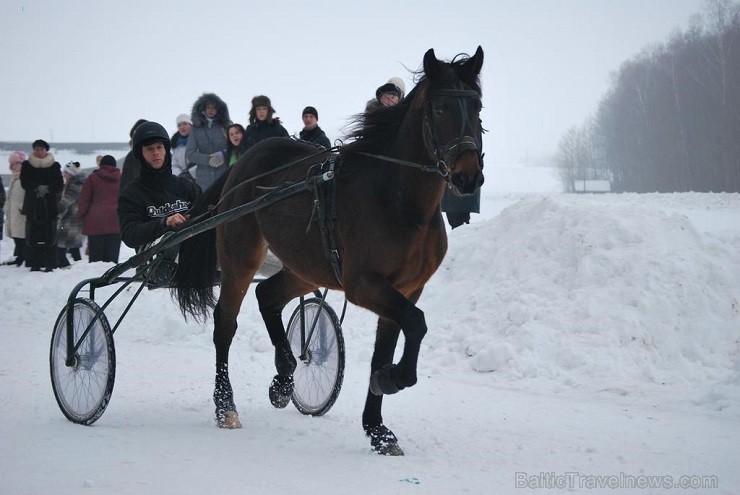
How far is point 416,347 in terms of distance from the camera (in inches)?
202

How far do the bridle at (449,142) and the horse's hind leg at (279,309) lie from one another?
216 centimetres

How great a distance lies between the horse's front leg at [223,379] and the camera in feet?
20.9

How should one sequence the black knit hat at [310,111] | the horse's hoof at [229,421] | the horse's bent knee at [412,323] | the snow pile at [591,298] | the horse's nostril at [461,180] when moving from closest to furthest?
1. the horse's nostril at [461,180]
2. the horse's bent knee at [412,323]
3. the horse's hoof at [229,421]
4. the snow pile at [591,298]
5. the black knit hat at [310,111]

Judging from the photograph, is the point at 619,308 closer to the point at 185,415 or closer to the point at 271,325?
the point at 271,325

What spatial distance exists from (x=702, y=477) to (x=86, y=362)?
4.48 m

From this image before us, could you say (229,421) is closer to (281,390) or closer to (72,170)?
(281,390)

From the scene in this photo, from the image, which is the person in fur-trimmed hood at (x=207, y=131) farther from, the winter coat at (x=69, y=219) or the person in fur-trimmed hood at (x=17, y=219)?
the person in fur-trimmed hood at (x=17, y=219)

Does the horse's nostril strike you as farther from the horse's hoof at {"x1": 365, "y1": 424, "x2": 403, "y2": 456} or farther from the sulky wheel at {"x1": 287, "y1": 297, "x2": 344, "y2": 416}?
the sulky wheel at {"x1": 287, "y1": 297, "x2": 344, "y2": 416}

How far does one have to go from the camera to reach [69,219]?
1717 cm

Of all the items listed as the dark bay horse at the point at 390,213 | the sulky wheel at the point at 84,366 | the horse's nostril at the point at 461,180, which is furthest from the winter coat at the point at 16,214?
the horse's nostril at the point at 461,180

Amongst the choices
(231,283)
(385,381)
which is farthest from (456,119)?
(231,283)

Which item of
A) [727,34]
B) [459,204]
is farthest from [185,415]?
[727,34]

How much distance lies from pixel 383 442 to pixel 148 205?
300cm

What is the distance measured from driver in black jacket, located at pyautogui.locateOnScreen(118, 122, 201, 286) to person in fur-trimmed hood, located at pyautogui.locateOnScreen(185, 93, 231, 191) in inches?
197
